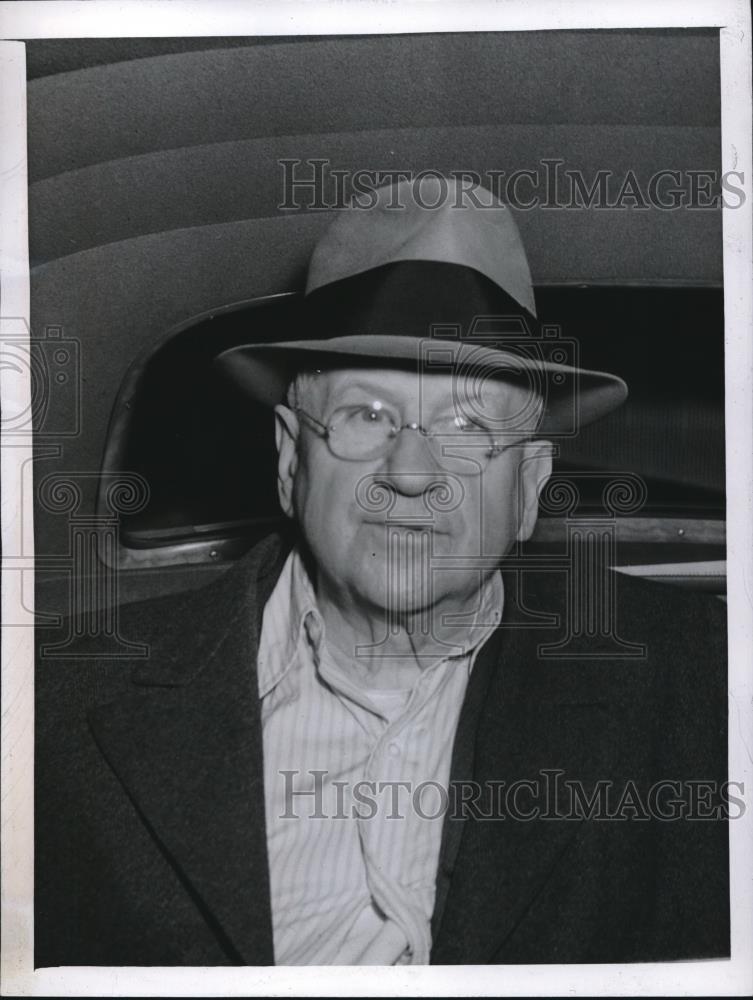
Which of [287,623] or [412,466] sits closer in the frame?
[412,466]

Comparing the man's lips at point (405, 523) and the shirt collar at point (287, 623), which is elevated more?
the man's lips at point (405, 523)

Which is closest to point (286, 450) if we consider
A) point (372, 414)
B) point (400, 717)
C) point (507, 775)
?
point (372, 414)

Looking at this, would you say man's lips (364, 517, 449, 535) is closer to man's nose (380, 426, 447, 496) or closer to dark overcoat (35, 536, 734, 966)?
man's nose (380, 426, 447, 496)

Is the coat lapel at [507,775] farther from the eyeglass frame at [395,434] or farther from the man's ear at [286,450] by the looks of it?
the man's ear at [286,450]

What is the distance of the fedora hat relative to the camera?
1.26 m

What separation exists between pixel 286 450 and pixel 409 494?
0.20 m

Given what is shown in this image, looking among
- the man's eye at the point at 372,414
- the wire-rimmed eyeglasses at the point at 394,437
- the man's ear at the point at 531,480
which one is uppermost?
the man's eye at the point at 372,414

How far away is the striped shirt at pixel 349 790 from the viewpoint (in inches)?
49.4

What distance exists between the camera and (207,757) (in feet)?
4.17

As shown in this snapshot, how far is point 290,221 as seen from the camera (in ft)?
4.39

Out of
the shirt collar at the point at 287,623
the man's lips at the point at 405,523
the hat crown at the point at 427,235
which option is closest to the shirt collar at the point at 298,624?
the shirt collar at the point at 287,623

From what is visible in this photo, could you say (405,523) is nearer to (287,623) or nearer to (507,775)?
(287,623)

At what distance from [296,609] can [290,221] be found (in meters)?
0.55

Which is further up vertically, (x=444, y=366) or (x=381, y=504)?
(x=444, y=366)
